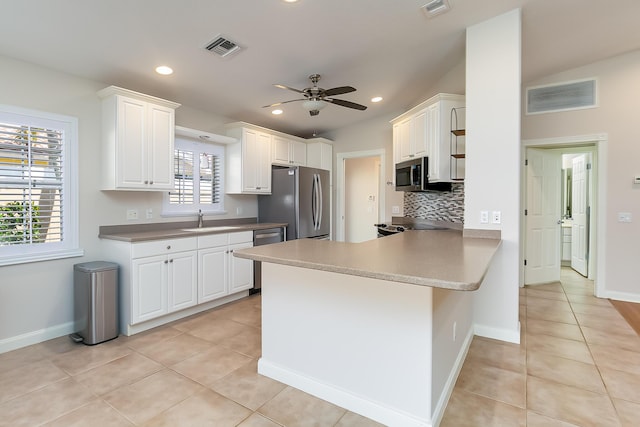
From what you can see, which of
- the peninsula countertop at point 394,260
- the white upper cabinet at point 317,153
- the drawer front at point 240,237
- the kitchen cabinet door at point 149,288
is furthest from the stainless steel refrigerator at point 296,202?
the peninsula countertop at point 394,260

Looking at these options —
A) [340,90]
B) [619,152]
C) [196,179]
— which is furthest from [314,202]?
[619,152]

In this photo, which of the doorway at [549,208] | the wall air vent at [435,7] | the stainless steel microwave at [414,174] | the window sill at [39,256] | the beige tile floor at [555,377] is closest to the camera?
the beige tile floor at [555,377]

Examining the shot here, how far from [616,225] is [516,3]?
122 inches

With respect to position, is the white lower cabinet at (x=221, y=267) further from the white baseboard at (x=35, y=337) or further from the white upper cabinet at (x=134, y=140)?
the white baseboard at (x=35, y=337)

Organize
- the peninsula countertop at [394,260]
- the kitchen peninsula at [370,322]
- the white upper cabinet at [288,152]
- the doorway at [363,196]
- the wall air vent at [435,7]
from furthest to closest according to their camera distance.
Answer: the doorway at [363,196] → the white upper cabinet at [288,152] → the wall air vent at [435,7] → the kitchen peninsula at [370,322] → the peninsula countertop at [394,260]

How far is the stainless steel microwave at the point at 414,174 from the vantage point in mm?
3695

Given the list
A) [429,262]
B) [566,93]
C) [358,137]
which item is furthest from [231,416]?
[566,93]

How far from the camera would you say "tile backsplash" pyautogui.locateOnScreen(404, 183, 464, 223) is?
3.99m

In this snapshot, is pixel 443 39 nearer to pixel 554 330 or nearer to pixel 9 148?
pixel 554 330

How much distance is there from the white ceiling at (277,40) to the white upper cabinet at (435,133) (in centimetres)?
45

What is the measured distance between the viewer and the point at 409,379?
5.51ft

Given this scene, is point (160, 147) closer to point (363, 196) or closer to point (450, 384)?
point (450, 384)

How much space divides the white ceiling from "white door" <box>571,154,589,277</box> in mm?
2164

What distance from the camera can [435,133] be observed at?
3568mm
